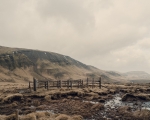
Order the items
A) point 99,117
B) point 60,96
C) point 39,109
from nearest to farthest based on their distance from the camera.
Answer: point 99,117
point 39,109
point 60,96

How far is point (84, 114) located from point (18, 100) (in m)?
15.1

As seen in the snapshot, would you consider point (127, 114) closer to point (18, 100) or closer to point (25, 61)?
point (18, 100)

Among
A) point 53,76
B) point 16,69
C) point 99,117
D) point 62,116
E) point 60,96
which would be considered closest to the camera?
point 62,116

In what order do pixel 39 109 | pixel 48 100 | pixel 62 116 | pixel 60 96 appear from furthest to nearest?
pixel 60 96 < pixel 48 100 < pixel 39 109 < pixel 62 116

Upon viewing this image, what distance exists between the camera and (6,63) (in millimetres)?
175375

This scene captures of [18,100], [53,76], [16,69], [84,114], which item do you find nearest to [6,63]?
[16,69]

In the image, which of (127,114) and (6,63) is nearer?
(127,114)

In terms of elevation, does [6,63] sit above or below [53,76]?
above

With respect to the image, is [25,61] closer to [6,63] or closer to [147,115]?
[6,63]

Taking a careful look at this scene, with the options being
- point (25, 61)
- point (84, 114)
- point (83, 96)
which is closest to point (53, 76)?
point (25, 61)

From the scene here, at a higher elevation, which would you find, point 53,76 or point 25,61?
point 25,61

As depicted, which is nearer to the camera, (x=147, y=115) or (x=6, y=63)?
(x=147, y=115)

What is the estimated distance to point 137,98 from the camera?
2798 centimetres

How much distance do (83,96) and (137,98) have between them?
9.34 m
